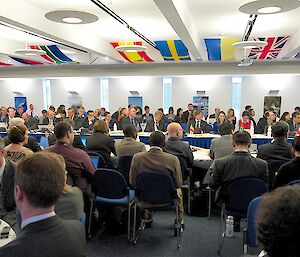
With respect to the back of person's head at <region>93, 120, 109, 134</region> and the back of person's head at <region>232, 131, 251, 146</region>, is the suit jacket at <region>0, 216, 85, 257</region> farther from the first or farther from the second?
the back of person's head at <region>93, 120, 109, 134</region>

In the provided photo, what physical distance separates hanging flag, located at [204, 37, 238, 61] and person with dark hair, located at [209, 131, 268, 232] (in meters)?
5.93

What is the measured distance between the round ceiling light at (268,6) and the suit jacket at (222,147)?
195 cm

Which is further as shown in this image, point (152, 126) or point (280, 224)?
point (152, 126)

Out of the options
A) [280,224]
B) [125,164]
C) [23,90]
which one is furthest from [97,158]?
[23,90]

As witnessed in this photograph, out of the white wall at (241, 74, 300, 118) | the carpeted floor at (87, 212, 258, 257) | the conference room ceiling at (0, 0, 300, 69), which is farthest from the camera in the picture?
the white wall at (241, 74, 300, 118)

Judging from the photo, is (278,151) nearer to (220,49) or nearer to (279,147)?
(279,147)

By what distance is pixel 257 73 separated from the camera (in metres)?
11.0

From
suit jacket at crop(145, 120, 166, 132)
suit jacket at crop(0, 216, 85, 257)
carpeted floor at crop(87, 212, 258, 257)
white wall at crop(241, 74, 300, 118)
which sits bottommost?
carpeted floor at crop(87, 212, 258, 257)

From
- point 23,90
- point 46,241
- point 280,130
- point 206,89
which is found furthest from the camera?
point 23,90

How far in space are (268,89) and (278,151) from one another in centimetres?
829

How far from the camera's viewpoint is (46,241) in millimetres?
1247

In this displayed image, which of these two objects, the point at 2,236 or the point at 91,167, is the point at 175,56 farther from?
the point at 2,236

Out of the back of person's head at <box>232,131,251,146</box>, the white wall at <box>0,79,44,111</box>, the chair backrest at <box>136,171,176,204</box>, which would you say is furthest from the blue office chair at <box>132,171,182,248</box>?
the white wall at <box>0,79,44,111</box>

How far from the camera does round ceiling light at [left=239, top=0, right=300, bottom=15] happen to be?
11.6ft
